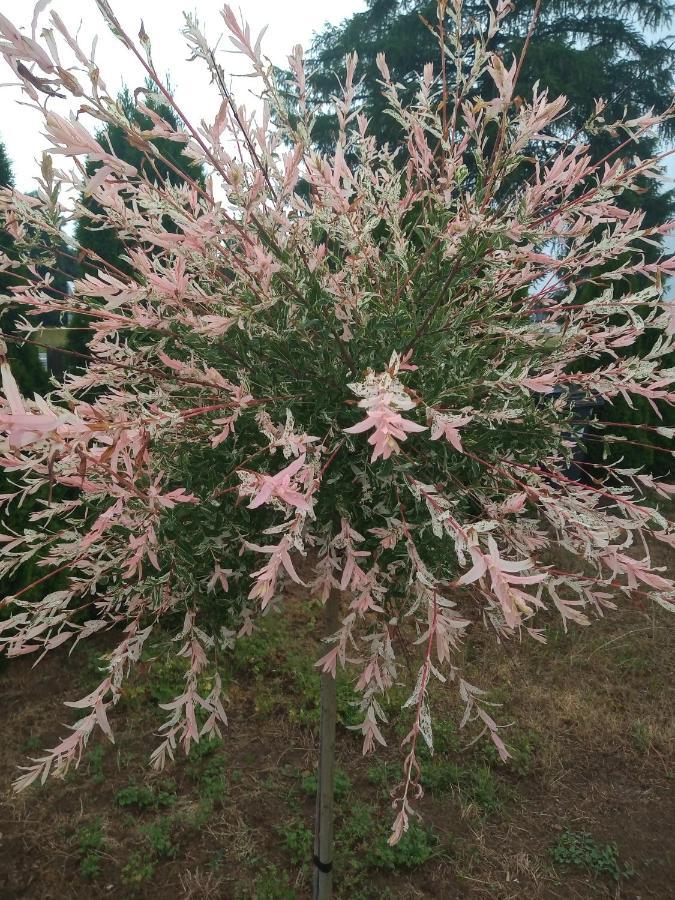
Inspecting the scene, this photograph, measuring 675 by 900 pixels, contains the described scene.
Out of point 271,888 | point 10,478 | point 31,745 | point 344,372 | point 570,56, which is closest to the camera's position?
point 344,372

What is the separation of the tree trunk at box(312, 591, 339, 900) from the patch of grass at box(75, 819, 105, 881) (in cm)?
107

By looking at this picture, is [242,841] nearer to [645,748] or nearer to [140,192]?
[645,748]

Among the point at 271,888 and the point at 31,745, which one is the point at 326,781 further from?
the point at 31,745

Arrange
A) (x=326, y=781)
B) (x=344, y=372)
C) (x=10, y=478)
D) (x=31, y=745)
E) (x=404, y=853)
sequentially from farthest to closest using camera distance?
(x=10, y=478)
(x=31, y=745)
(x=404, y=853)
(x=326, y=781)
(x=344, y=372)

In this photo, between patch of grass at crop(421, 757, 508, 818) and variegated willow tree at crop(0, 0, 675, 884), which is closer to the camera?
variegated willow tree at crop(0, 0, 675, 884)

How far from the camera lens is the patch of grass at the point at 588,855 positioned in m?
2.62

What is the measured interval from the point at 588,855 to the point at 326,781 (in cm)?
149

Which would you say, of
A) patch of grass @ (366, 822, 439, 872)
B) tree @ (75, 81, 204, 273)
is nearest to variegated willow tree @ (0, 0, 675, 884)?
tree @ (75, 81, 204, 273)

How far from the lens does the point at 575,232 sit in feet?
5.19

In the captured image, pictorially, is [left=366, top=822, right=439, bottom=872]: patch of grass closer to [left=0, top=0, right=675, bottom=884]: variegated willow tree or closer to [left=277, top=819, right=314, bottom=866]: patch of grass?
[left=277, top=819, right=314, bottom=866]: patch of grass

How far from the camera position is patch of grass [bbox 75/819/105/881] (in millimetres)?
2533

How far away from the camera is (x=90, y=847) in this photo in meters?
2.66

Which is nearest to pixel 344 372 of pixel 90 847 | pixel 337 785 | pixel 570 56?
pixel 337 785

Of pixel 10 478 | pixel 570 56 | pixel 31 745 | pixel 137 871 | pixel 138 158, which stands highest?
pixel 570 56
